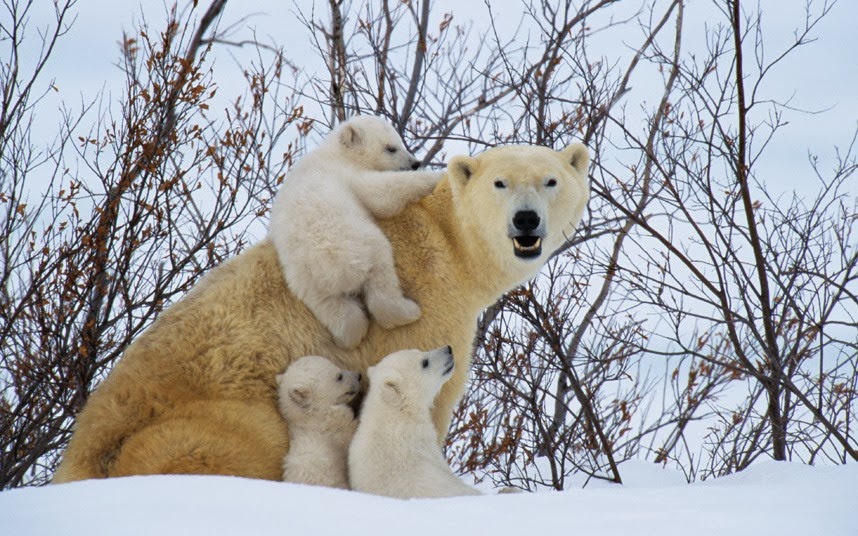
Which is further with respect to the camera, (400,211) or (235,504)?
(400,211)

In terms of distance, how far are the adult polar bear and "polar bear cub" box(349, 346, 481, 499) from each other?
23 centimetres

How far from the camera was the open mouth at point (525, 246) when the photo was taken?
4887 mm

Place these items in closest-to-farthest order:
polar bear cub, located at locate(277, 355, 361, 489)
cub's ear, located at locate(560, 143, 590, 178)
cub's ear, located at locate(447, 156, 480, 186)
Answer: polar bear cub, located at locate(277, 355, 361, 489)
cub's ear, located at locate(447, 156, 480, 186)
cub's ear, located at locate(560, 143, 590, 178)

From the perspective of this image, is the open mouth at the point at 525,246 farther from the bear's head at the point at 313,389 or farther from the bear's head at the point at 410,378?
the bear's head at the point at 313,389

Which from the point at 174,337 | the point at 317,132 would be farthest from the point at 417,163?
the point at 317,132

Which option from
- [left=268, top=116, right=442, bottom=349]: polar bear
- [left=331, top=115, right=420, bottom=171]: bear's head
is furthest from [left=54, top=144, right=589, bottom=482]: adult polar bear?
[left=331, top=115, right=420, bottom=171]: bear's head

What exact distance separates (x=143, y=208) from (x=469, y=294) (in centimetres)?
298

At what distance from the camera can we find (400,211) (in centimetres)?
505

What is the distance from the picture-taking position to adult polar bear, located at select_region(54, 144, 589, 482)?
170 inches

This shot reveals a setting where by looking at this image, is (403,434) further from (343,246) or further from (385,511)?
(385,511)

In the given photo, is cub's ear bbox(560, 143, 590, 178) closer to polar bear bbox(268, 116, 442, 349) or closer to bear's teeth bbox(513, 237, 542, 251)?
bear's teeth bbox(513, 237, 542, 251)

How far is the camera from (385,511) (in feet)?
10.4

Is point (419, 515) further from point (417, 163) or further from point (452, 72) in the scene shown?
point (452, 72)

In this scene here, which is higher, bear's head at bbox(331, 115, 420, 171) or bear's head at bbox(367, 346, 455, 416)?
bear's head at bbox(331, 115, 420, 171)
